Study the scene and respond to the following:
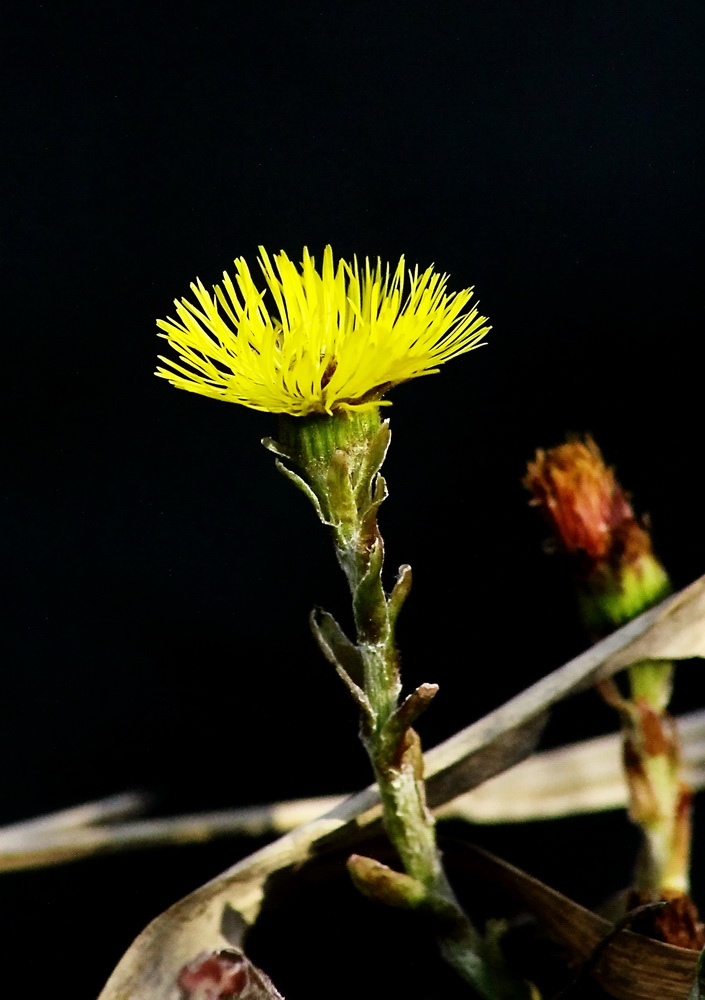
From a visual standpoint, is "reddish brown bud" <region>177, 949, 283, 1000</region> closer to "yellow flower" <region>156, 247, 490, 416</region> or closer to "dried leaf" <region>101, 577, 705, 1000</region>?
"dried leaf" <region>101, 577, 705, 1000</region>

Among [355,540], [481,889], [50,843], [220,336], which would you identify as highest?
[220,336]

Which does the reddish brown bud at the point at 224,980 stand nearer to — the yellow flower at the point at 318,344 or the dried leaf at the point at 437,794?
the dried leaf at the point at 437,794

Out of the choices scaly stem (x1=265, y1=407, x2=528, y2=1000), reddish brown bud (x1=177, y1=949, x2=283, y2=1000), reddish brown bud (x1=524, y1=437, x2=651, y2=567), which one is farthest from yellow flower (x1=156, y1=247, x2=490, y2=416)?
reddish brown bud (x1=177, y1=949, x2=283, y2=1000)

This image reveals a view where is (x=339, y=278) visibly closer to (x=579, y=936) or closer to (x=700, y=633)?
(x=700, y=633)

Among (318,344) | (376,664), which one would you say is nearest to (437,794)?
(376,664)

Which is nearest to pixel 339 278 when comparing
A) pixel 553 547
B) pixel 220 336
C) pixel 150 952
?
pixel 220 336

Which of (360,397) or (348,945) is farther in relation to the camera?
(348,945)

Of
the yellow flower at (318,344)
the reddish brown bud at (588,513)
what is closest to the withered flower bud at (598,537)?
the reddish brown bud at (588,513)

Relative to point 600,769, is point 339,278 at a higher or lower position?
higher

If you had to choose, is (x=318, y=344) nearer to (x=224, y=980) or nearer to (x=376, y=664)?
(x=376, y=664)
